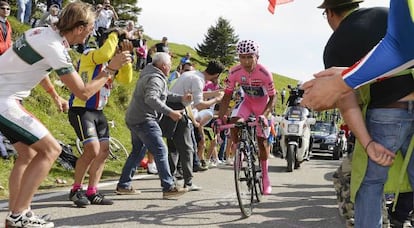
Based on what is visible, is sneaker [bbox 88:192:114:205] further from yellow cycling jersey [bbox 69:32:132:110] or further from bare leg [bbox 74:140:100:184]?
yellow cycling jersey [bbox 69:32:132:110]

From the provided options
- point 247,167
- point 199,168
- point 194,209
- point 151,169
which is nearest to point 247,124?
point 247,167

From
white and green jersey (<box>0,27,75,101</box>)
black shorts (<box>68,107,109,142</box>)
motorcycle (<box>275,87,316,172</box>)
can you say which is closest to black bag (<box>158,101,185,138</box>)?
black shorts (<box>68,107,109,142</box>)

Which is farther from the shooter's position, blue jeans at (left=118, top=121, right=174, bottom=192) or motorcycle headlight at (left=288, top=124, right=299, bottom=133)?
motorcycle headlight at (left=288, top=124, right=299, bottom=133)

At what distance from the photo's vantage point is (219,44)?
284 ft

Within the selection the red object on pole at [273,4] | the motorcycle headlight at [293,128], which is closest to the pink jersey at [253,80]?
the red object on pole at [273,4]

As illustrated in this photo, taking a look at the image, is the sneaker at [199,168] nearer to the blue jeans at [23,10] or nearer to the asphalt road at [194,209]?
the asphalt road at [194,209]

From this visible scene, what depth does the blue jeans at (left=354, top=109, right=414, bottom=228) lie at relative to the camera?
2795mm

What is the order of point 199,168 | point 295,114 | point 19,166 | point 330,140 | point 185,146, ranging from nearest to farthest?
point 19,166 < point 185,146 < point 199,168 < point 295,114 < point 330,140

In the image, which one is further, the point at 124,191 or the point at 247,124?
the point at 124,191

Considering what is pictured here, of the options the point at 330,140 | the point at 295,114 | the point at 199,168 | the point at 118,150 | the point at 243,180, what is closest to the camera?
the point at 243,180

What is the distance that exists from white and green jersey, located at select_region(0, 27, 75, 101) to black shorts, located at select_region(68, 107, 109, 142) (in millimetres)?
1768

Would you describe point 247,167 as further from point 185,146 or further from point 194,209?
point 185,146

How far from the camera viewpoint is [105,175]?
30.5 ft

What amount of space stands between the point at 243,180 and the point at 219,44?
8107 cm
